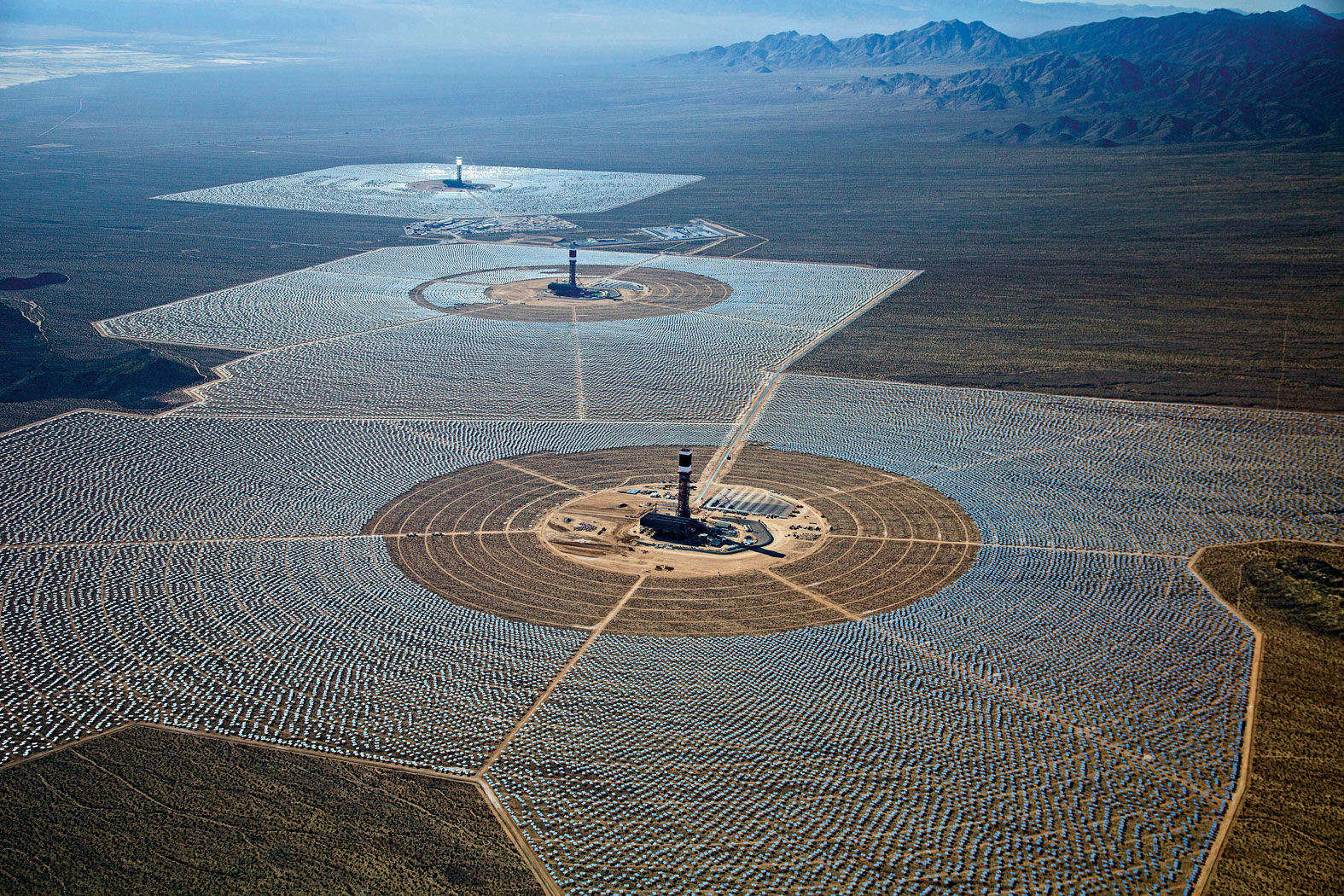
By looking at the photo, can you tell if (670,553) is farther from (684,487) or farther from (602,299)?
(602,299)

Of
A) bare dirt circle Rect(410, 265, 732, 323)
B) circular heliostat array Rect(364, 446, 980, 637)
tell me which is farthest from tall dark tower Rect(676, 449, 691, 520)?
bare dirt circle Rect(410, 265, 732, 323)

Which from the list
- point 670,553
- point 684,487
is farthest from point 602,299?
point 670,553

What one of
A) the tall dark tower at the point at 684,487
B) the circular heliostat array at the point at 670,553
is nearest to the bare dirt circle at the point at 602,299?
the circular heliostat array at the point at 670,553

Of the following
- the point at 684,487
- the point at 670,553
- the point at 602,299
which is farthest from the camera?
the point at 602,299

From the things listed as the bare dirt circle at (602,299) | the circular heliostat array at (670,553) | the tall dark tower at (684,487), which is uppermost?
the bare dirt circle at (602,299)

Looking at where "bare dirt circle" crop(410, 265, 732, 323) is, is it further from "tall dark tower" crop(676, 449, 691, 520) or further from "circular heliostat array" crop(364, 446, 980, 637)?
"tall dark tower" crop(676, 449, 691, 520)

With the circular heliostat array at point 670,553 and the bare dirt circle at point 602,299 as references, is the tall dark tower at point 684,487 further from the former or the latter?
the bare dirt circle at point 602,299
